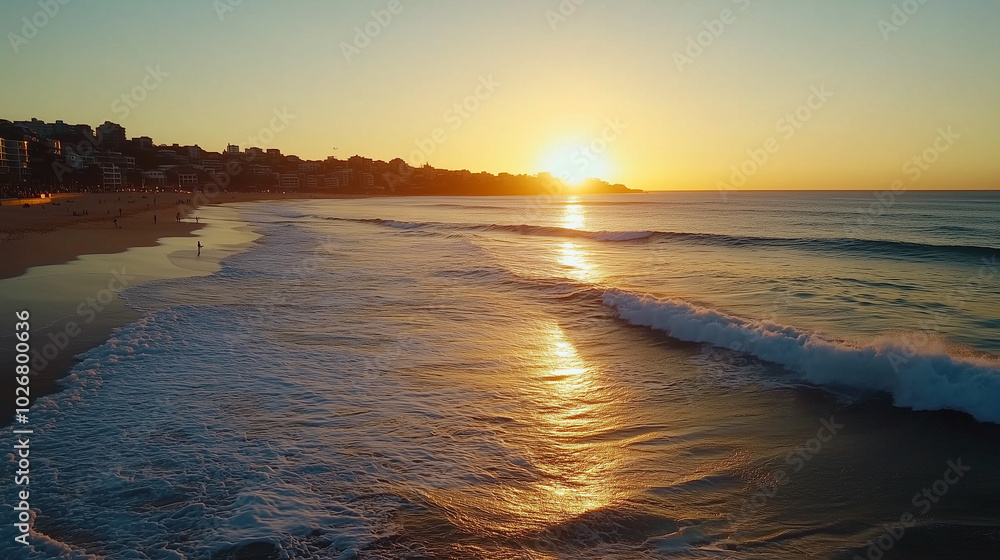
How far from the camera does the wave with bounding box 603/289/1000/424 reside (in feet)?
29.1

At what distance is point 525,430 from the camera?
7918 mm

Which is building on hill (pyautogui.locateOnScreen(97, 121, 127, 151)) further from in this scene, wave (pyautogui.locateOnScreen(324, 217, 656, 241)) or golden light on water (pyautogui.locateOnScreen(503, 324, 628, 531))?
golden light on water (pyautogui.locateOnScreen(503, 324, 628, 531))

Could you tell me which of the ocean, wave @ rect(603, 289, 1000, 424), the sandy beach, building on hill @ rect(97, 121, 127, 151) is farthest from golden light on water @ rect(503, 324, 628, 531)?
building on hill @ rect(97, 121, 127, 151)

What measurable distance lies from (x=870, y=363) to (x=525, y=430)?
668cm

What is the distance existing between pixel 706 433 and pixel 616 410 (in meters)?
1.41

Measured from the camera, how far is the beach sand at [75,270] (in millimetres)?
10484

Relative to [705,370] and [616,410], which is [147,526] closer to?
[616,410]

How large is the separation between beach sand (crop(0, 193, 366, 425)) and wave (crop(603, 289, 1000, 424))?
12.6 meters

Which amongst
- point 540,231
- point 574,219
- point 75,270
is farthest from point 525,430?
point 574,219

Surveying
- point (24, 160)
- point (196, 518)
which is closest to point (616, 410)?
point (196, 518)

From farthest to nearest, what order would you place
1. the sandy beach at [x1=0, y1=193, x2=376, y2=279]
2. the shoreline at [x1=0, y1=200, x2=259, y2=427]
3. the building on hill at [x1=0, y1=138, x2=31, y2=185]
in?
the building on hill at [x1=0, y1=138, x2=31, y2=185], the sandy beach at [x1=0, y1=193, x2=376, y2=279], the shoreline at [x1=0, y1=200, x2=259, y2=427]

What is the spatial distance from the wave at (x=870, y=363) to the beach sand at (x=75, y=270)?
41.4 feet

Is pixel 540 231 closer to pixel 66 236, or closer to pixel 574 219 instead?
pixel 574 219

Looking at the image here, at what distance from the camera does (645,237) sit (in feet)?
140
